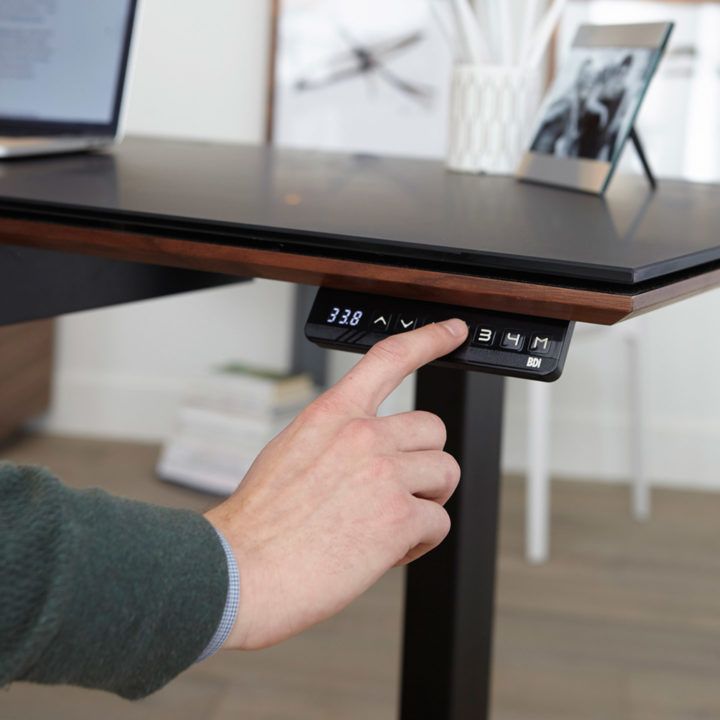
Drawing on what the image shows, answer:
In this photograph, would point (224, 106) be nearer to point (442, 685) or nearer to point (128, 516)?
point (442, 685)

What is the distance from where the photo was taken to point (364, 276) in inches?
31.2

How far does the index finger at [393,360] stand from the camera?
75 cm

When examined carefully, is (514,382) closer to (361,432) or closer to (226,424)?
(226,424)

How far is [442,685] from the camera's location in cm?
118

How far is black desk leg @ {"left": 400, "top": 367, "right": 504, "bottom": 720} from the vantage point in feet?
3.77

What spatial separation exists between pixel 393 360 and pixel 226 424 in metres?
2.23

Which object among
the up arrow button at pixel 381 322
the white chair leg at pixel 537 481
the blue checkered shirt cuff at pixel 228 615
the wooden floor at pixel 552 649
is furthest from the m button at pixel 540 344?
the white chair leg at pixel 537 481

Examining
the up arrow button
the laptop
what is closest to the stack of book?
the laptop

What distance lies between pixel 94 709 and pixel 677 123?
6.61 ft

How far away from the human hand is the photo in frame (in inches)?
19.8

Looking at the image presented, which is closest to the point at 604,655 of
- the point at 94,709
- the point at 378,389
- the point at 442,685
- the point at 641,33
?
the point at 94,709

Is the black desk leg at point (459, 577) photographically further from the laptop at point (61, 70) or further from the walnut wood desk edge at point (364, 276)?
the laptop at point (61, 70)

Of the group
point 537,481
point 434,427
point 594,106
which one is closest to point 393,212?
point 434,427

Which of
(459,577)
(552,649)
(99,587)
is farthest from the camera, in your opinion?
(552,649)
